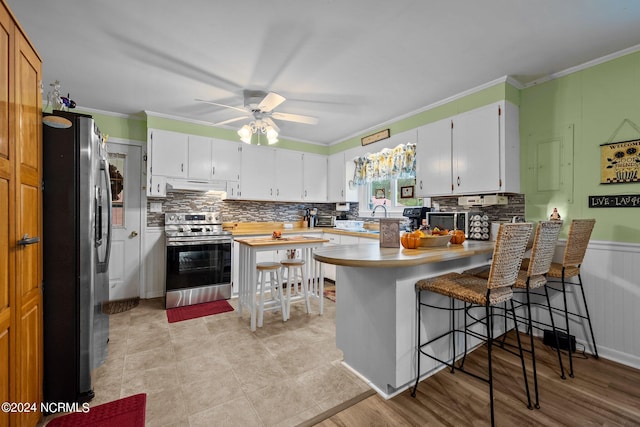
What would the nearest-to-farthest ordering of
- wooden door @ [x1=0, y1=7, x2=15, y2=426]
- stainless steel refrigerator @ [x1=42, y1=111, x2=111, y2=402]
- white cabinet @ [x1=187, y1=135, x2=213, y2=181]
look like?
wooden door @ [x1=0, y1=7, x2=15, y2=426]
stainless steel refrigerator @ [x1=42, y1=111, x2=111, y2=402]
white cabinet @ [x1=187, y1=135, x2=213, y2=181]

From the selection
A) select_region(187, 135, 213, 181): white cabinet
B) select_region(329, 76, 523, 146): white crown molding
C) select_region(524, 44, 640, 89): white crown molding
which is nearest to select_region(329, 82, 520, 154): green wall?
select_region(329, 76, 523, 146): white crown molding

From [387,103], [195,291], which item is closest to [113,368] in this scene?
[195,291]

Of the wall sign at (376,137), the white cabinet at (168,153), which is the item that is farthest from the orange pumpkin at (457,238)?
the white cabinet at (168,153)

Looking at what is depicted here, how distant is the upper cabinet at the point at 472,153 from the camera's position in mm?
2719

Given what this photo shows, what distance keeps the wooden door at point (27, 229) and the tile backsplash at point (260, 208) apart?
250 cm

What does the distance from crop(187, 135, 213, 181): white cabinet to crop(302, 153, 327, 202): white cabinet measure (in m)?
1.58

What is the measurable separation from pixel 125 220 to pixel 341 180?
3253 mm

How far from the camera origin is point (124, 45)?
86.4 inches

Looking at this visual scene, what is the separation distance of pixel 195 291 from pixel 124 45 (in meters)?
2.72

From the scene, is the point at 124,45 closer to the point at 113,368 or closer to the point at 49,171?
the point at 49,171

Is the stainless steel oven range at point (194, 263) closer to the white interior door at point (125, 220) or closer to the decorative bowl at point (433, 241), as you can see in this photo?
the white interior door at point (125, 220)

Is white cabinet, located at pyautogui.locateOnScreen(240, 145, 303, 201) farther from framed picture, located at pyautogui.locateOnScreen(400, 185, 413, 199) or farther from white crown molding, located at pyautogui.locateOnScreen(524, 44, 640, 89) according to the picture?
white crown molding, located at pyautogui.locateOnScreen(524, 44, 640, 89)

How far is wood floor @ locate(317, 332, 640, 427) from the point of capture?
1606mm

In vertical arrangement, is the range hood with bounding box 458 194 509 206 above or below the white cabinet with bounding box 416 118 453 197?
below
